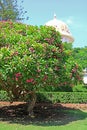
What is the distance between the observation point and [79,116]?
15.1 metres

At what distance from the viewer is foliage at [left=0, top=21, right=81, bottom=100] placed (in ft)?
39.3

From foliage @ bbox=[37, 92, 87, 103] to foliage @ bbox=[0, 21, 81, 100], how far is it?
5905mm

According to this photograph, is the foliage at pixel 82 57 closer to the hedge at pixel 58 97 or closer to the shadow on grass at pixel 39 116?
the hedge at pixel 58 97

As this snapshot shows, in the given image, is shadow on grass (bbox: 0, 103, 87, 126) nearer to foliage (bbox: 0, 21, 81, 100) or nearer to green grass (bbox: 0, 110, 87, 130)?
green grass (bbox: 0, 110, 87, 130)

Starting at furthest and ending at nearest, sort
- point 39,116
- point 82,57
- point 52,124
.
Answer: point 82,57
point 39,116
point 52,124

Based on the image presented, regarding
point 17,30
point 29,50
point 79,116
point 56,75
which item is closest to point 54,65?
point 56,75

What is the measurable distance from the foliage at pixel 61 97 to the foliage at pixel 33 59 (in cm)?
590

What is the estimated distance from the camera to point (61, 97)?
21.0 m

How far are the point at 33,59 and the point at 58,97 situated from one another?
9.18 m

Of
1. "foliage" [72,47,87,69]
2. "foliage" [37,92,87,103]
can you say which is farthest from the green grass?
"foliage" [72,47,87,69]

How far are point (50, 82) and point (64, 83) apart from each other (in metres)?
1.25

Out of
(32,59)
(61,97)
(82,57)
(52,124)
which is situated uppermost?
(82,57)

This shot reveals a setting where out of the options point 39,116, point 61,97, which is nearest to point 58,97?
point 61,97

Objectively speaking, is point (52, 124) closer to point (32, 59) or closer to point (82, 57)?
point (32, 59)
